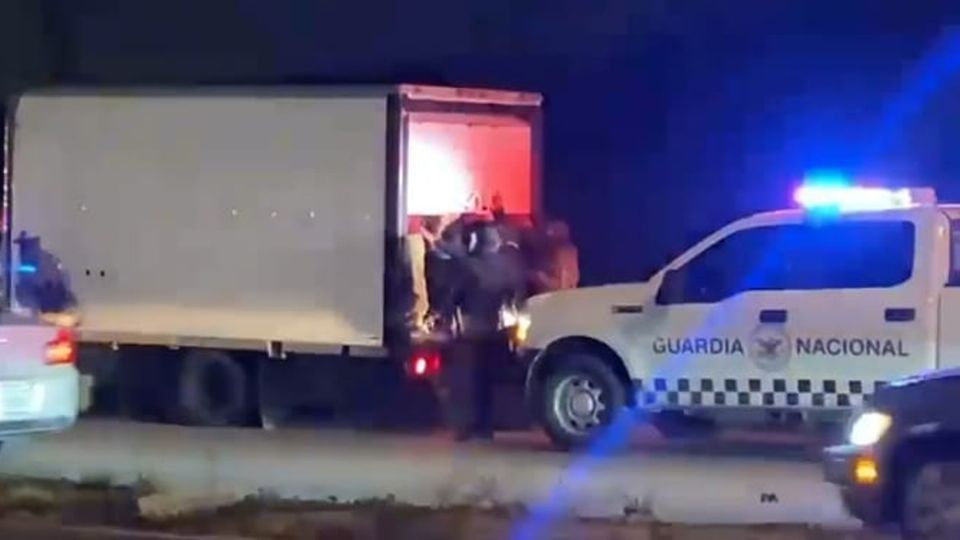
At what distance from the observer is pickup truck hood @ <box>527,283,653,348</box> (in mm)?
18172

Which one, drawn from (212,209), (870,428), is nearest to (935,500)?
(870,428)

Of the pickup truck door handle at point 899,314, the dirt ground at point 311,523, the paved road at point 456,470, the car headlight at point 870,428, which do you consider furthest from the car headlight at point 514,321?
the car headlight at point 870,428

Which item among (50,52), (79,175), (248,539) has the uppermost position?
(50,52)

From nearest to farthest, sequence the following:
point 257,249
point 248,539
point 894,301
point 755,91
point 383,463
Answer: point 248,539 < point 894,301 < point 383,463 < point 257,249 < point 755,91

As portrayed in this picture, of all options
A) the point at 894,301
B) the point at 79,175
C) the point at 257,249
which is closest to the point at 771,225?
the point at 894,301

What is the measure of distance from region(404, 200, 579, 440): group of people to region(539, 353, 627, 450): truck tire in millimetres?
1524

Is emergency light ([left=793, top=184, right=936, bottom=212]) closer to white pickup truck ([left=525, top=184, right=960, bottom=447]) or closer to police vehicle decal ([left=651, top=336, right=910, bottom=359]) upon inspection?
white pickup truck ([left=525, top=184, right=960, bottom=447])

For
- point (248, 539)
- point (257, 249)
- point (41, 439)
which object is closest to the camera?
point (248, 539)

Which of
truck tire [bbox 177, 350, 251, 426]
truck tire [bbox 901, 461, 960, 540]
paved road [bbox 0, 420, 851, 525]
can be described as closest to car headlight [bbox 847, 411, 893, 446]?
truck tire [bbox 901, 461, 960, 540]

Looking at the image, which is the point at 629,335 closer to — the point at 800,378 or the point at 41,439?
the point at 800,378

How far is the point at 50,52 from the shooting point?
28.9 m

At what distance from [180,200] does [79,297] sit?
145 cm

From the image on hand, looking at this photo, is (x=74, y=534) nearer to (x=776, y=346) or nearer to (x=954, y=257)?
(x=776, y=346)

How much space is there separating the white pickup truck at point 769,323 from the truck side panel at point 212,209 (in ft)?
7.60
